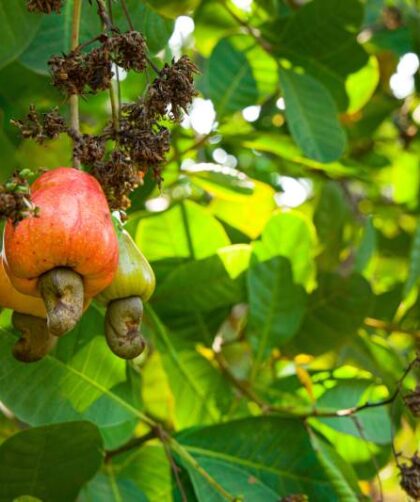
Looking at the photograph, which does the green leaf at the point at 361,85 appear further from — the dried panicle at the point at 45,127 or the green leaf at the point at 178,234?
the dried panicle at the point at 45,127

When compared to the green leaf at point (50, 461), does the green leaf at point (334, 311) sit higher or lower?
lower

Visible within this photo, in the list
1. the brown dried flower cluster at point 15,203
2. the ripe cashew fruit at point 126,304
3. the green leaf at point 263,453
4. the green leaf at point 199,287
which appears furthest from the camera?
the green leaf at point 199,287

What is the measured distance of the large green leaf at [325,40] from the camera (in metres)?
1.90

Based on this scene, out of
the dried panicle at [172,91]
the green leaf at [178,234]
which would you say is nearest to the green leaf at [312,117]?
the green leaf at [178,234]

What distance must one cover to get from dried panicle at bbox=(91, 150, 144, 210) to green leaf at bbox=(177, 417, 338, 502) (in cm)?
56

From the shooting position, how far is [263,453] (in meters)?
1.54

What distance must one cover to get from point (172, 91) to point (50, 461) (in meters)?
0.56

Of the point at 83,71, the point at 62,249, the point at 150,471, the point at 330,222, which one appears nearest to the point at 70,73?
the point at 83,71

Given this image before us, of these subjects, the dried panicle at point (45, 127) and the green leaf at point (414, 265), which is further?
the green leaf at point (414, 265)

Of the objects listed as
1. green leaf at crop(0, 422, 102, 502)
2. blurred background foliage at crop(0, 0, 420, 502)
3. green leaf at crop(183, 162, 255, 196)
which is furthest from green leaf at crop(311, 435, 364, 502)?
green leaf at crop(183, 162, 255, 196)

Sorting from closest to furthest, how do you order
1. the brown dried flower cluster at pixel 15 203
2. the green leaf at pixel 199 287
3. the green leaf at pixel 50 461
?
1. the brown dried flower cluster at pixel 15 203
2. the green leaf at pixel 50 461
3. the green leaf at pixel 199 287

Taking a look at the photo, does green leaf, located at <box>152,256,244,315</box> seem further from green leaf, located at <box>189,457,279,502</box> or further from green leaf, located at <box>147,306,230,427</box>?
green leaf, located at <box>189,457,279,502</box>

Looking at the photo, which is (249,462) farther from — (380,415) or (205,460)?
(380,415)

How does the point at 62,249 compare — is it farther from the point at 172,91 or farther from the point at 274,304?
the point at 274,304
